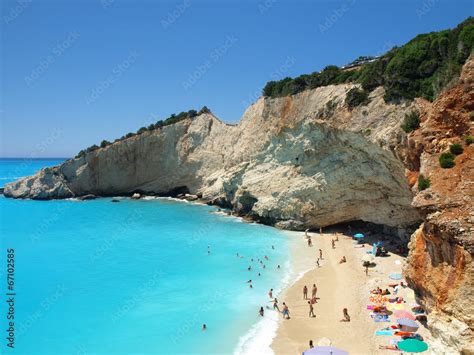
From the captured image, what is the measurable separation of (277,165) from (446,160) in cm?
2491

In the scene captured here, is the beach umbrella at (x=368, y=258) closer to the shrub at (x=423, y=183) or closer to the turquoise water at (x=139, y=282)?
the turquoise water at (x=139, y=282)

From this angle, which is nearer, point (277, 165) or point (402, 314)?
point (402, 314)

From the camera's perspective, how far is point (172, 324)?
60.7 feet

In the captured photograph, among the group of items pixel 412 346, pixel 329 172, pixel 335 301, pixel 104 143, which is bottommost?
pixel 412 346

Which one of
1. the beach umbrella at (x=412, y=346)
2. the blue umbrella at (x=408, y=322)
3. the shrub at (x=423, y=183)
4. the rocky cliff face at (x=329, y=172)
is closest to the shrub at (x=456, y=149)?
the rocky cliff face at (x=329, y=172)

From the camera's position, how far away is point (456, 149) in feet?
50.2

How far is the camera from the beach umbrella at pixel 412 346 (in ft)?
44.6

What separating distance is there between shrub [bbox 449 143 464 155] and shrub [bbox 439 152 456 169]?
17 cm

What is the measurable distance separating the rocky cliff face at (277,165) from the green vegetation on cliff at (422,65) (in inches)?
52.3

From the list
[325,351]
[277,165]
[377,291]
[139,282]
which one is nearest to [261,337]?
[325,351]

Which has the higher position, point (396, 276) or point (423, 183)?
point (423, 183)

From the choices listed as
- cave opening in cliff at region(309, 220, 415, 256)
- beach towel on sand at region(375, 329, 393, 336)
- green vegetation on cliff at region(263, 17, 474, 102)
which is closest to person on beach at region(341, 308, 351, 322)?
beach towel on sand at region(375, 329, 393, 336)

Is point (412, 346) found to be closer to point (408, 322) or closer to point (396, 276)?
point (408, 322)

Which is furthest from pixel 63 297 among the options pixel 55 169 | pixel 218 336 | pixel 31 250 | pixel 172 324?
pixel 55 169
